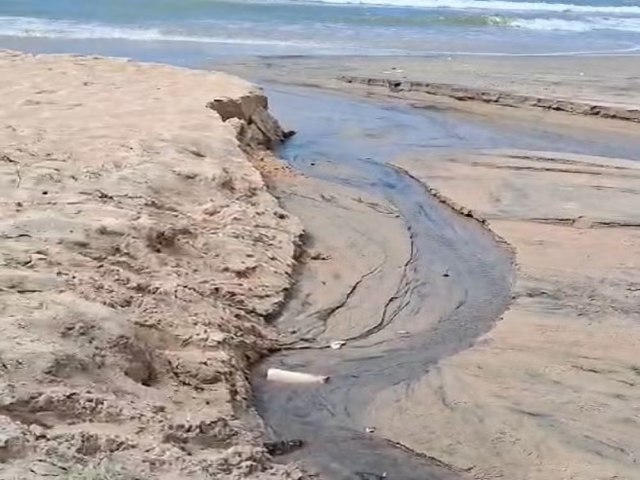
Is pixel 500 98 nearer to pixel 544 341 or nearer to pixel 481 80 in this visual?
pixel 481 80

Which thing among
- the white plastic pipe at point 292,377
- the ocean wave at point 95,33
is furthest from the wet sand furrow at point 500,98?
the white plastic pipe at point 292,377

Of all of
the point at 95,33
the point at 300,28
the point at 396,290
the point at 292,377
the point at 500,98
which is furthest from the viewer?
the point at 300,28

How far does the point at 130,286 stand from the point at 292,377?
943 mm

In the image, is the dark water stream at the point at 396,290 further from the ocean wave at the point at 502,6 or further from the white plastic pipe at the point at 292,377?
the ocean wave at the point at 502,6

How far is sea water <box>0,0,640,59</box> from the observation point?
645 inches

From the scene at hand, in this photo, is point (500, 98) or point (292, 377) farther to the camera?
point (500, 98)

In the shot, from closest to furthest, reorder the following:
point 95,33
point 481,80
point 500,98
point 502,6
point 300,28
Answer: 1. point 500,98
2. point 481,80
3. point 95,33
4. point 300,28
5. point 502,6

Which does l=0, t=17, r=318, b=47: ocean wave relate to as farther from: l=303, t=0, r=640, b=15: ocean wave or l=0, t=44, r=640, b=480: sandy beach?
l=0, t=44, r=640, b=480: sandy beach

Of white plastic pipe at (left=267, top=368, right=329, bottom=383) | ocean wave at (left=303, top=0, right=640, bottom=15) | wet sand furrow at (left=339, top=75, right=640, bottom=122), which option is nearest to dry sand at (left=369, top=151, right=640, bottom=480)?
white plastic pipe at (left=267, top=368, right=329, bottom=383)

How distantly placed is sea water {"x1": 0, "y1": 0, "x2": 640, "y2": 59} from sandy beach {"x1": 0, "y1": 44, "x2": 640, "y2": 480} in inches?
281

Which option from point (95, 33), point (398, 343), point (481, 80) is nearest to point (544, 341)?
point (398, 343)

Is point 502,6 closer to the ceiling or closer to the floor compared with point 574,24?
closer to the ceiling

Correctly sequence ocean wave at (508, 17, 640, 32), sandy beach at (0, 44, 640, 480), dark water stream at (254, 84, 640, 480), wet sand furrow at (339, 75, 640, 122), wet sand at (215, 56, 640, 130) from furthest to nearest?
ocean wave at (508, 17, 640, 32) < wet sand at (215, 56, 640, 130) < wet sand furrow at (339, 75, 640, 122) < dark water stream at (254, 84, 640, 480) < sandy beach at (0, 44, 640, 480)

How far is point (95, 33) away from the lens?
16969mm
